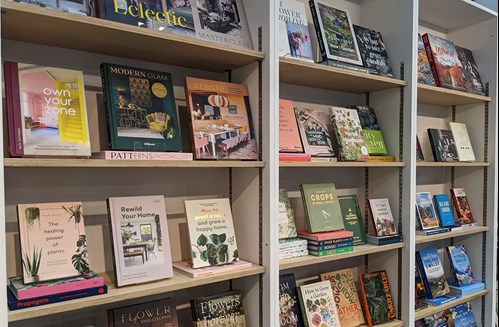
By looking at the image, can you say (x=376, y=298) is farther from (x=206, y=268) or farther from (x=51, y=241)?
(x=51, y=241)

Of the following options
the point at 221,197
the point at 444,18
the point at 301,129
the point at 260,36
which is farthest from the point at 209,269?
the point at 444,18

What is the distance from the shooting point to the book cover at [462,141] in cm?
257

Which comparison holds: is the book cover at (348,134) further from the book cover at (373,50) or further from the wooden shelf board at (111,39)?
the wooden shelf board at (111,39)

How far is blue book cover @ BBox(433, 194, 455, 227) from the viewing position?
248 centimetres

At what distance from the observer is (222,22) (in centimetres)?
164

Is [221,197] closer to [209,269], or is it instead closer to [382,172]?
[209,269]

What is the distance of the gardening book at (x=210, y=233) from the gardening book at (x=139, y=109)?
26 cm

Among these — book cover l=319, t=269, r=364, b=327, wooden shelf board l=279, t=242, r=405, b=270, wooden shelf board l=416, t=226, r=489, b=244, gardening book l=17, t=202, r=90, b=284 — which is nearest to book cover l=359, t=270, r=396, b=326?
book cover l=319, t=269, r=364, b=327

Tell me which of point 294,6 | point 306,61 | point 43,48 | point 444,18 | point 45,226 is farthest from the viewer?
point 444,18

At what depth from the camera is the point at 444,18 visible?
2.63 m

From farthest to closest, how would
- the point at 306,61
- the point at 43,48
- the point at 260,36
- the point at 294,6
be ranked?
the point at 294,6 → the point at 306,61 → the point at 260,36 → the point at 43,48

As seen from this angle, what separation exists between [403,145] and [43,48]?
→ 1.64m

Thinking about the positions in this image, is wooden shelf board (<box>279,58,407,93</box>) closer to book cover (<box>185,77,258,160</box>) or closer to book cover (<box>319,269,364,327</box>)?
book cover (<box>185,77,258,160</box>)

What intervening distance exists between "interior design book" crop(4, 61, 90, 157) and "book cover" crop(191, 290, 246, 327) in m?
0.68
